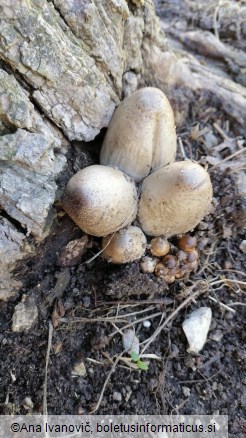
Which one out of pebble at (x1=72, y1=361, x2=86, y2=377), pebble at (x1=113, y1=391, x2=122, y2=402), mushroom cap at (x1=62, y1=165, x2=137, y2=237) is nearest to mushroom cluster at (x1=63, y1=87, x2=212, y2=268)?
mushroom cap at (x1=62, y1=165, x2=137, y2=237)

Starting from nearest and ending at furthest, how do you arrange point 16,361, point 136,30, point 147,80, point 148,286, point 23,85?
point 23,85 → point 16,361 → point 148,286 → point 136,30 → point 147,80

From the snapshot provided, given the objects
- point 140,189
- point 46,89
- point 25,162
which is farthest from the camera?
point 140,189

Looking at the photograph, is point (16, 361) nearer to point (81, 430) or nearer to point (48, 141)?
point (81, 430)

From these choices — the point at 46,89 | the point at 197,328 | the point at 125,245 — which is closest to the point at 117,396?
the point at 197,328

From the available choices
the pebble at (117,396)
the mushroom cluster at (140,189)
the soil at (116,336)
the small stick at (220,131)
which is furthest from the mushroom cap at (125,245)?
the small stick at (220,131)

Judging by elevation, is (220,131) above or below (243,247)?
above

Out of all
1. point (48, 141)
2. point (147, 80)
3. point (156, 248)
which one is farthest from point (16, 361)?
point (147, 80)

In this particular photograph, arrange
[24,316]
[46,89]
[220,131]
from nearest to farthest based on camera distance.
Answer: [46,89] < [24,316] < [220,131]

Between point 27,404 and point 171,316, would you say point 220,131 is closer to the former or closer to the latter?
point 171,316

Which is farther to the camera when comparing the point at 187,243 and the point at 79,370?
the point at 187,243
